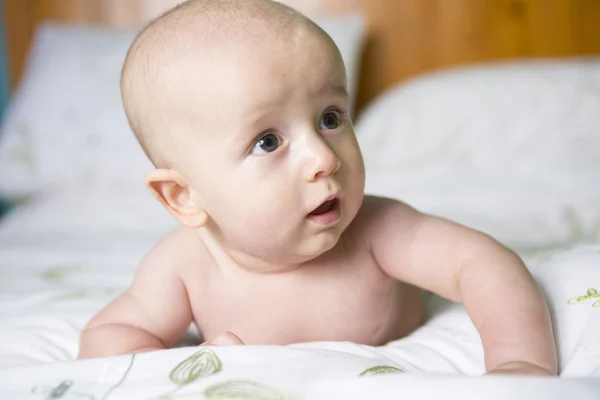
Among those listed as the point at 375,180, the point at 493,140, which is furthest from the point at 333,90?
the point at 493,140

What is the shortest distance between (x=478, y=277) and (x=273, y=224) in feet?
0.70

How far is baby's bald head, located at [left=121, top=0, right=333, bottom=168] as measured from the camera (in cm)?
71

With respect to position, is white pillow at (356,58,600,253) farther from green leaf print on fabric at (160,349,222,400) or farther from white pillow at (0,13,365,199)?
green leaf print on fabric at (160,349,222,400)

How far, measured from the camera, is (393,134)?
1902mm

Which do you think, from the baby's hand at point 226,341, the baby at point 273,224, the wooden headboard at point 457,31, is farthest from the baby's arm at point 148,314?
the wooden headboard at point 457,31

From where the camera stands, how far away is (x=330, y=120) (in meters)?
0.74

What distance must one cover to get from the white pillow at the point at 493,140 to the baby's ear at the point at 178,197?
770mm

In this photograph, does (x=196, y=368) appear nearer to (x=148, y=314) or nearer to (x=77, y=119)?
(x=148, y=314)

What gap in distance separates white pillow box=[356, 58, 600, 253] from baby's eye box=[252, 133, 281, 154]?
80cm

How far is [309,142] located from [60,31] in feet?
5.79

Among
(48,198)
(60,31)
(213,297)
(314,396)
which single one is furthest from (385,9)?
(314,396)

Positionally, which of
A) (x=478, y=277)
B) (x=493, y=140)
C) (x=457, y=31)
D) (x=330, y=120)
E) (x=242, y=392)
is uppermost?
(x=457, y=31)

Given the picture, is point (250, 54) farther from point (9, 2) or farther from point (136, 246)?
point (9, 2)

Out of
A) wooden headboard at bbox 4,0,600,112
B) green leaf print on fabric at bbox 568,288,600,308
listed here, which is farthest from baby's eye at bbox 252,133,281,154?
wooden headboard at bbox 4,0,600,112
